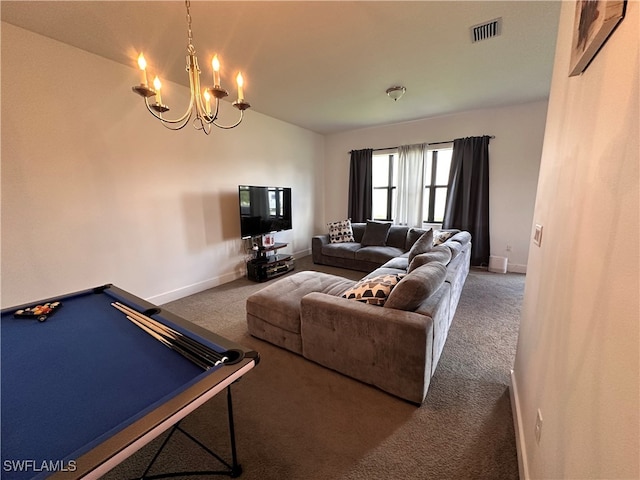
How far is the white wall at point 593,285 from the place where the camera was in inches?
21.1

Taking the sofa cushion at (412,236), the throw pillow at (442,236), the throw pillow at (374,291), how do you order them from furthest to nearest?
the sofa cushion at (412,236) < the throw pillow at (442,236) < the throw pillow at (374,291)

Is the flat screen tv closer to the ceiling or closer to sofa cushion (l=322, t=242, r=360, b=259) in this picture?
sofa cushion (l=322, t=242, r=360, b=259)

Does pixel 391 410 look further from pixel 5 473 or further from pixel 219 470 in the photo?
pixel 5 473

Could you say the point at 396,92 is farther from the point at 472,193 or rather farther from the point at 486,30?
the point at 472,193

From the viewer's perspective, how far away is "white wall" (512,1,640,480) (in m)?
0.54

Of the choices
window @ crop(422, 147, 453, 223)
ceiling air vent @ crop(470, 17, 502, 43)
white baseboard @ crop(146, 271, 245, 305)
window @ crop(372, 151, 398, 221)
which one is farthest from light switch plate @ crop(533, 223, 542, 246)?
window @ crop(372, 151, 398, 221)

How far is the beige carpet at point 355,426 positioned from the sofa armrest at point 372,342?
124mm

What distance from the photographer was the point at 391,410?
5.55 ft

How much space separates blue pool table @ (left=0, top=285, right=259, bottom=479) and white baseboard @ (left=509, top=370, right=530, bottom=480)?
1398mm

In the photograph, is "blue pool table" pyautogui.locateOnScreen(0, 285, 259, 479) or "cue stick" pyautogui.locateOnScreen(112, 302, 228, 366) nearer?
"blue pool table" pyautogui.locateOnScreen(0, 285, 259, 479)

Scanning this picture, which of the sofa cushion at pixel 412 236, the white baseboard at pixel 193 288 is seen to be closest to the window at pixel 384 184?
the sofa cushion at pixel 412 236

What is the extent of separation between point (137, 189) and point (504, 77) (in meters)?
4.69

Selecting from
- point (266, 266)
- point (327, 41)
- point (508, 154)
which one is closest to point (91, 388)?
point (327, 41)

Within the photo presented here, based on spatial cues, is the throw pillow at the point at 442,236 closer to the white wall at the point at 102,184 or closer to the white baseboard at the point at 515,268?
the white baseboard at the point at 515,268
